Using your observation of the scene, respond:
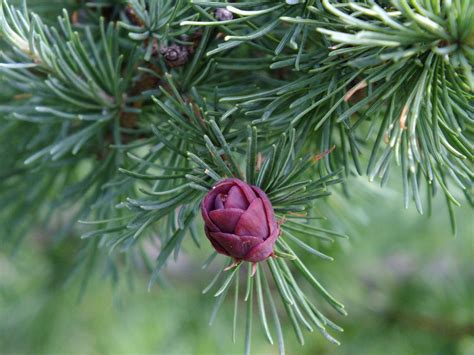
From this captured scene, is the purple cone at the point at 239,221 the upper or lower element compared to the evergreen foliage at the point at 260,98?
lower

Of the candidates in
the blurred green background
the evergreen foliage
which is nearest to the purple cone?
the evergreen foliage

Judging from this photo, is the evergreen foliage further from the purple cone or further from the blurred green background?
the blurred green background

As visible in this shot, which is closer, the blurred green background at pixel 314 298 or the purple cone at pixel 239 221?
the purple cone at pixel 239 221

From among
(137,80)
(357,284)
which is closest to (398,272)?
(357,284)

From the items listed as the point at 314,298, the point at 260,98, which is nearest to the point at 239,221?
the point at 260,98

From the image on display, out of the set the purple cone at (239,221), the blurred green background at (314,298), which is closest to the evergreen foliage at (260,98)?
the purple cone at (239,221)

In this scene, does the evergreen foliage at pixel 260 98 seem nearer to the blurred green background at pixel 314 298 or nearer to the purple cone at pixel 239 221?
the purple cone at pixel 239 221

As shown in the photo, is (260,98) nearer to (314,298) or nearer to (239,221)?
(239,221)
